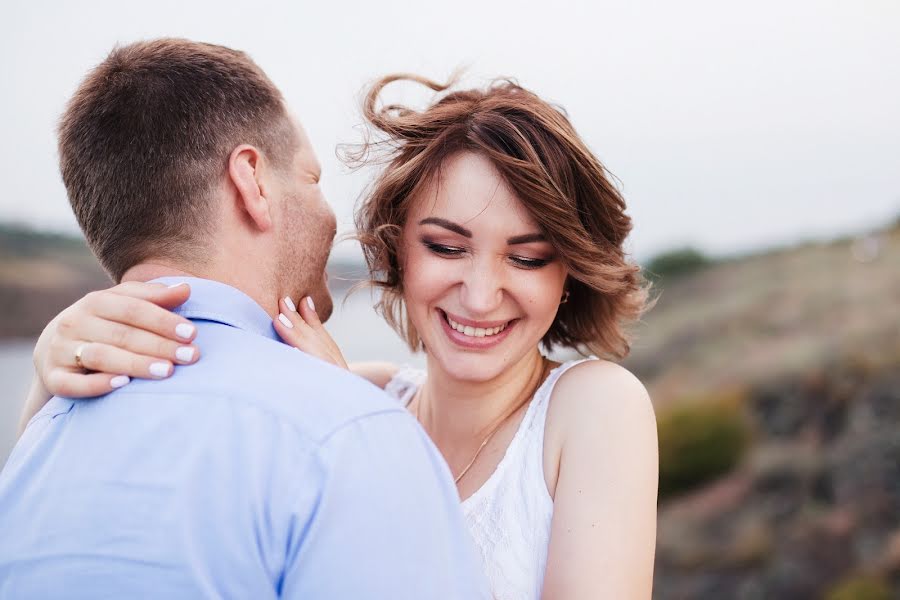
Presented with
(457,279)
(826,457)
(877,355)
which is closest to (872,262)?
(877,355)

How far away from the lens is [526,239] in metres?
2.17

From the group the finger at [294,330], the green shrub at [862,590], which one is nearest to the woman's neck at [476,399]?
the finger at [294,330]

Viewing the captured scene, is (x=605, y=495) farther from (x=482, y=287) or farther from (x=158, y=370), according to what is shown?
(x=158, y=370)

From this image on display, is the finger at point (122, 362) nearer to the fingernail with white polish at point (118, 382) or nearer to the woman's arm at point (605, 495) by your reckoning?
the fingernail with white polish at point (118, 382)

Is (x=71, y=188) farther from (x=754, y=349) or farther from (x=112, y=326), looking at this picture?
(x=754, y=349)

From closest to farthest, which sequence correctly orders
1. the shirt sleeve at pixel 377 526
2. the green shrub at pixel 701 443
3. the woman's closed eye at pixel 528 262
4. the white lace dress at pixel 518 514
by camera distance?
the shirt sleeve at pixel 377 526 → the white lace dress at pixel 518 514 → the woman's closed eye at pixel 528 262 → the green shrub at pixel 701 443

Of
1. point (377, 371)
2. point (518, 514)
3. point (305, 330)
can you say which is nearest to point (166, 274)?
point (305, 330)

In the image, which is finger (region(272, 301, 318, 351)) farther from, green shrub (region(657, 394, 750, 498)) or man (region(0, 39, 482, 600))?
green shrub (region(657, 394, 750, 498))

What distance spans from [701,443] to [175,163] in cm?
598

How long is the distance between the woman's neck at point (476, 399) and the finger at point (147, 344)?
119 centimetres

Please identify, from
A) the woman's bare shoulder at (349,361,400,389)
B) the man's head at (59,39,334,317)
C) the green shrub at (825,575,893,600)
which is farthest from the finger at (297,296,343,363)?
the green shrub at (825,575,893,600)

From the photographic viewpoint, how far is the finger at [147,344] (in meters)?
1.36

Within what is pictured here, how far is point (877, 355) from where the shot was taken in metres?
6.23

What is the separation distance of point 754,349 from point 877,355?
144cm
